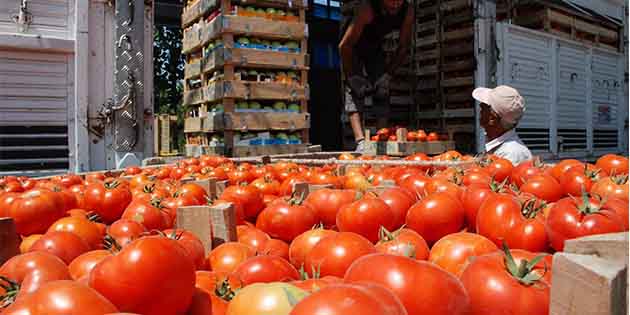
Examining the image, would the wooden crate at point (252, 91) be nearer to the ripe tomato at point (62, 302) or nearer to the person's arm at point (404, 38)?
the person's arm at point (404, 38)

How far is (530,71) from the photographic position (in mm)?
9234

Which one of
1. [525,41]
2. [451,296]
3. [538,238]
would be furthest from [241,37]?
[451,296]

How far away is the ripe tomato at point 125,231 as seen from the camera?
1659mm

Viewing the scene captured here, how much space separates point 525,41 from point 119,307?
372 inches

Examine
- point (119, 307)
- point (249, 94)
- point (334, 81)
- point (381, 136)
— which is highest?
point (334, 81)

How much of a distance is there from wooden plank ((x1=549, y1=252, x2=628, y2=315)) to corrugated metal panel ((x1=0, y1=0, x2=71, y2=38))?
21.2 feet

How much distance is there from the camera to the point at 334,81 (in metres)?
11.3

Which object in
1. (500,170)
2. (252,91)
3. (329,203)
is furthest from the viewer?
(252,91)

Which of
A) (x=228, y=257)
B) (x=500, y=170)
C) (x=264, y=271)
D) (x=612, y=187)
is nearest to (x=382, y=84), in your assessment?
(x=500, y=170)

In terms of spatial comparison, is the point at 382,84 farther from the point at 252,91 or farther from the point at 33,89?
the point at 33,89

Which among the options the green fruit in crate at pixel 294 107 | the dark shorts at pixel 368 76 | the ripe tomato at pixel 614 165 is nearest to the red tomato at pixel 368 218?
the ripe tomato at pixel 614 165

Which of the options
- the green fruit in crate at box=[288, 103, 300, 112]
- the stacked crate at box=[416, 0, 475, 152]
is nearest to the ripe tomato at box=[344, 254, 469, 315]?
the green fruit in crate at box=[288, 103, 300, 112]

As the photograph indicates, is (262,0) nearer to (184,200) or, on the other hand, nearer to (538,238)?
(184,200)

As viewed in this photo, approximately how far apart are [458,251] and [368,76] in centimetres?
555
